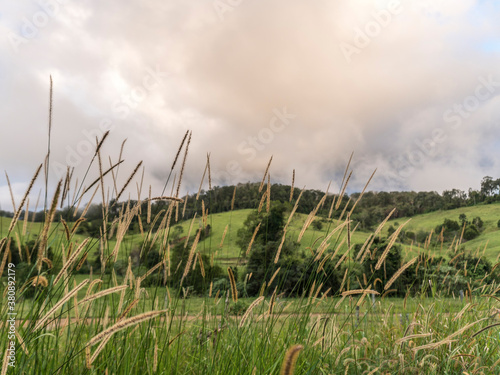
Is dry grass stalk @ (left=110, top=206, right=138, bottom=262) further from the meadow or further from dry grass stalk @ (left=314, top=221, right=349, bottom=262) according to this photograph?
dry grass stalk @ (left=314, top=221, right=349, bottom=262)

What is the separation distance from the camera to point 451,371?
3.56m

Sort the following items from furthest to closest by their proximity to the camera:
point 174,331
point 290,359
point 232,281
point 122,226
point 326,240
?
1. point 174,331
2. point 326,240
3. point 232,281
4. point 122,226
5. point 290,359

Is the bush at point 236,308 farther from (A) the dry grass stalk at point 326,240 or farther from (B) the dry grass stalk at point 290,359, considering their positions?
(B) the dry grass stalk at point 290,359

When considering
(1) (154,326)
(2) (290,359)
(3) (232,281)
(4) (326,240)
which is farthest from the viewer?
(1) (154,326)

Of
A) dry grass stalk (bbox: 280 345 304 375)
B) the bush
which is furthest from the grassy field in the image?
the bush

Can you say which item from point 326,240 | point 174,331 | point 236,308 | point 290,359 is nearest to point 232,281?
point 326,240

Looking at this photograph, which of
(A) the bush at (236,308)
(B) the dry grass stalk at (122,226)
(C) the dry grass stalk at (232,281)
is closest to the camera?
(B) the dry grass stalk at (122,226)

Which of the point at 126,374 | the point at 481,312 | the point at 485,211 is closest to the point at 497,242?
the point at 485,211

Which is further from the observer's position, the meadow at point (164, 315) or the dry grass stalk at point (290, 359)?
the meadow at point (164, 315)

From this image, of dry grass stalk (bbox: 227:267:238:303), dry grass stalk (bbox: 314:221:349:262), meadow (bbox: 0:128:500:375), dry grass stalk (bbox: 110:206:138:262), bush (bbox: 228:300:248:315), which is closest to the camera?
meadow (bbox: 0:128:500:375)

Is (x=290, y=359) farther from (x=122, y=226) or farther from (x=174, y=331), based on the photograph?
(x=174, y=331)

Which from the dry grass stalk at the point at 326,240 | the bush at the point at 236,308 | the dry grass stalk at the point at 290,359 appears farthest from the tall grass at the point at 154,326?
the dry grass stalk at the point at 290,359

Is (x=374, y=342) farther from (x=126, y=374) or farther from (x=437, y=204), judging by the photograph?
(x=437, y=204)

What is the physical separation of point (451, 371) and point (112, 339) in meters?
3.09
